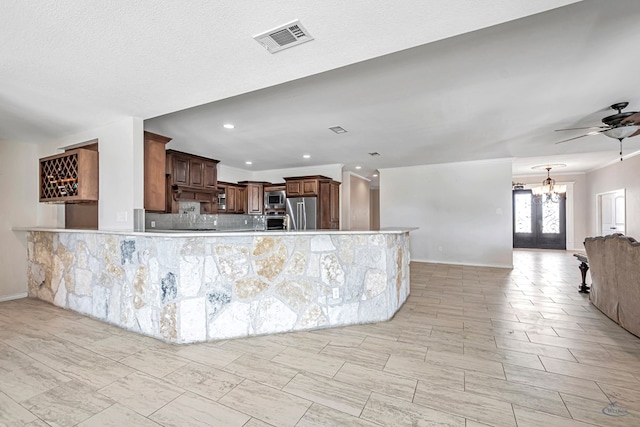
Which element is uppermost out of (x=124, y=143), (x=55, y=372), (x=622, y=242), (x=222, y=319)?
(x=124, y=143)

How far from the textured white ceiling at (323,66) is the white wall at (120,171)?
0.56 feet

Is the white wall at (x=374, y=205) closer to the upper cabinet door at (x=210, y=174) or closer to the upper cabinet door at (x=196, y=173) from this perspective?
the upper cabinet door at (x=210, y=174)

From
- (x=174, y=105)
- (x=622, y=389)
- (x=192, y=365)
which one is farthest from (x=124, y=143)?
(x=622, y=389)

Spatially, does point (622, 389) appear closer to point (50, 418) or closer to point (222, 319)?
point (222, 319)

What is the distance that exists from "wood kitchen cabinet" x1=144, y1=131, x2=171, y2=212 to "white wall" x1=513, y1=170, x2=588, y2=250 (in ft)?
34.3

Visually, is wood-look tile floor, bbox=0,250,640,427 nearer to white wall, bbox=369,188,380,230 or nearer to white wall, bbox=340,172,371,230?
white wall, bbox=340,172,371,230

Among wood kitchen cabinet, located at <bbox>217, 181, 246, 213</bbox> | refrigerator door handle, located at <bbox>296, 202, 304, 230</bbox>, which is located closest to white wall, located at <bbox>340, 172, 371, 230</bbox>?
refrigerator door handle, located at <bbox>296, 202, 304, 230</bbox>

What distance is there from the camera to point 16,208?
13.3 feet

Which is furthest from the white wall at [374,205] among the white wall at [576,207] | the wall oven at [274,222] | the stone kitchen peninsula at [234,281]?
the stone kitchen peninsula at [234,281]

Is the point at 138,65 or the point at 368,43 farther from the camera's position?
the point at 138,65

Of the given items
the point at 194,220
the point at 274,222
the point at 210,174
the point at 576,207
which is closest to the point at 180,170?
the point at 210,174

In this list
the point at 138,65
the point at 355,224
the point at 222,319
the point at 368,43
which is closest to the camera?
the point at 368,43

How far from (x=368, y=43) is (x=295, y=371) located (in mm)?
2240

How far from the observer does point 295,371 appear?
205 centimetres
